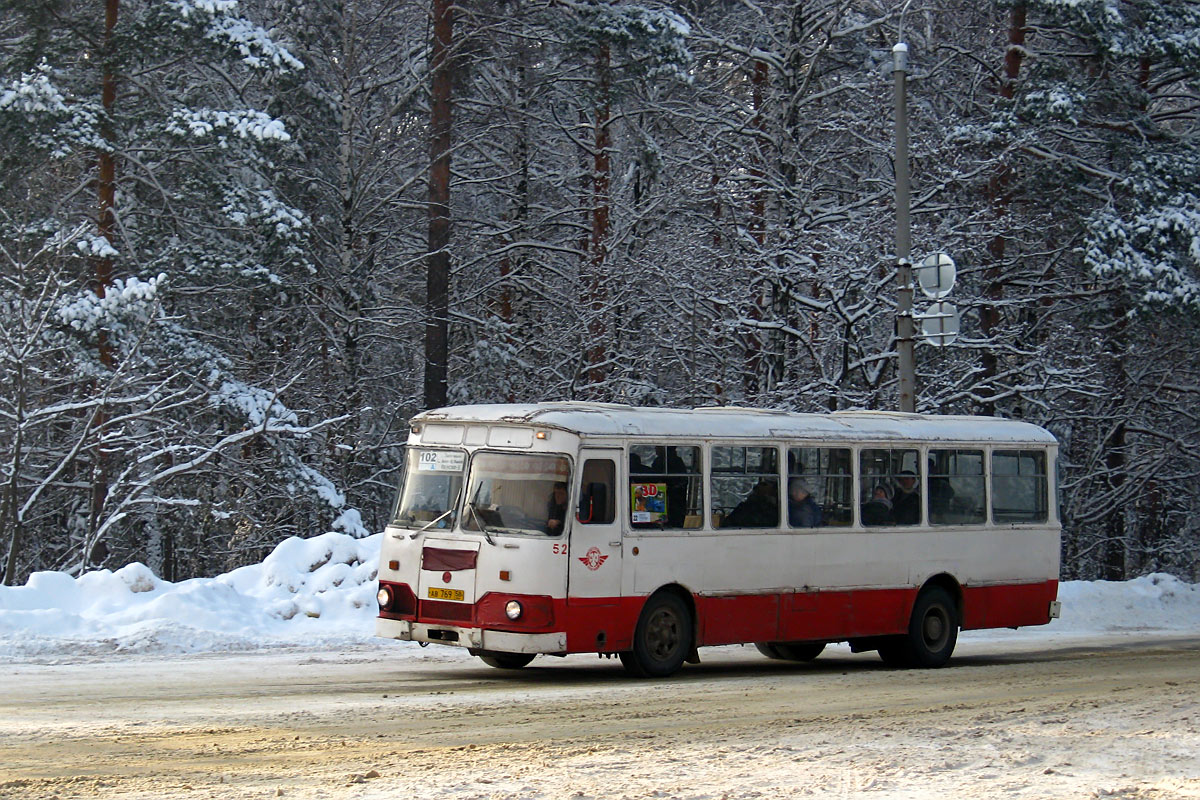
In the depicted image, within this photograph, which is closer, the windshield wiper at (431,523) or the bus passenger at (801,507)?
the windshield wiper at (431,523)

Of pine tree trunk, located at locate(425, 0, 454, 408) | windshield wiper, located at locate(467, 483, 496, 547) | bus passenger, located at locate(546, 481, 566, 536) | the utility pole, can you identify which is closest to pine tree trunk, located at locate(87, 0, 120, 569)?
pine tree trunk, located at locate(425, 0, 454, 408)

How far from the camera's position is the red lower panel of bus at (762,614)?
13.8 m

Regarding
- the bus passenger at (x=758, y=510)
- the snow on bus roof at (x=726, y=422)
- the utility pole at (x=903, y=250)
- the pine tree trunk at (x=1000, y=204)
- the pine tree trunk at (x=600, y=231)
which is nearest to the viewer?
the snow on bus roof at (x=726, y=422)

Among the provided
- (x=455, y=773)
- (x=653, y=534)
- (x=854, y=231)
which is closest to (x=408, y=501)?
(x=653, y=534)

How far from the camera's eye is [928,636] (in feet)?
56.7

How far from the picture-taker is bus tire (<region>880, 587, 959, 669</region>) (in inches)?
672

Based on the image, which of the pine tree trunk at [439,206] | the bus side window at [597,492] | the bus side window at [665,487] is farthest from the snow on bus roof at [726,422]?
the pine tree trunk at [439,206]

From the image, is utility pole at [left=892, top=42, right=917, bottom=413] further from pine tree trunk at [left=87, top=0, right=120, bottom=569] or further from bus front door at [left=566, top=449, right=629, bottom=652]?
pine tree trunk at [left=87, top=0, right=120, bottom=569]

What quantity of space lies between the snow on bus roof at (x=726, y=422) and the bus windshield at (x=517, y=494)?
356 mm

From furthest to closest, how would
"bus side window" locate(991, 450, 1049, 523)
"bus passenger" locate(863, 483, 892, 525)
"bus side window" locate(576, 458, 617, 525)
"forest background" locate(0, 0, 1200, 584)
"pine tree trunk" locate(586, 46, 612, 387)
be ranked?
"pine tree trunk" locate(586, 46, 612, 387) → "forest background" locate(0, 0, 1200, 584) → "bus side window" locate(991, 450, 1049, 523) → "bus passenger" locate(863, 483, 892, 525) → "bus side window" locate(576, 458, 617, 525)

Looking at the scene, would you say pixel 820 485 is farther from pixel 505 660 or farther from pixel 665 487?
pixel 505 660

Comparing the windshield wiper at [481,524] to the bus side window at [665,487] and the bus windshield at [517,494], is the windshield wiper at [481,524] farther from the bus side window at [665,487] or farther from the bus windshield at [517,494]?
the bus side window at [665,487]

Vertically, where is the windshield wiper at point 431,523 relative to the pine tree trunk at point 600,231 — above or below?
below

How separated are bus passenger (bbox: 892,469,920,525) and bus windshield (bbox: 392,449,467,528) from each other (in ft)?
17.0
